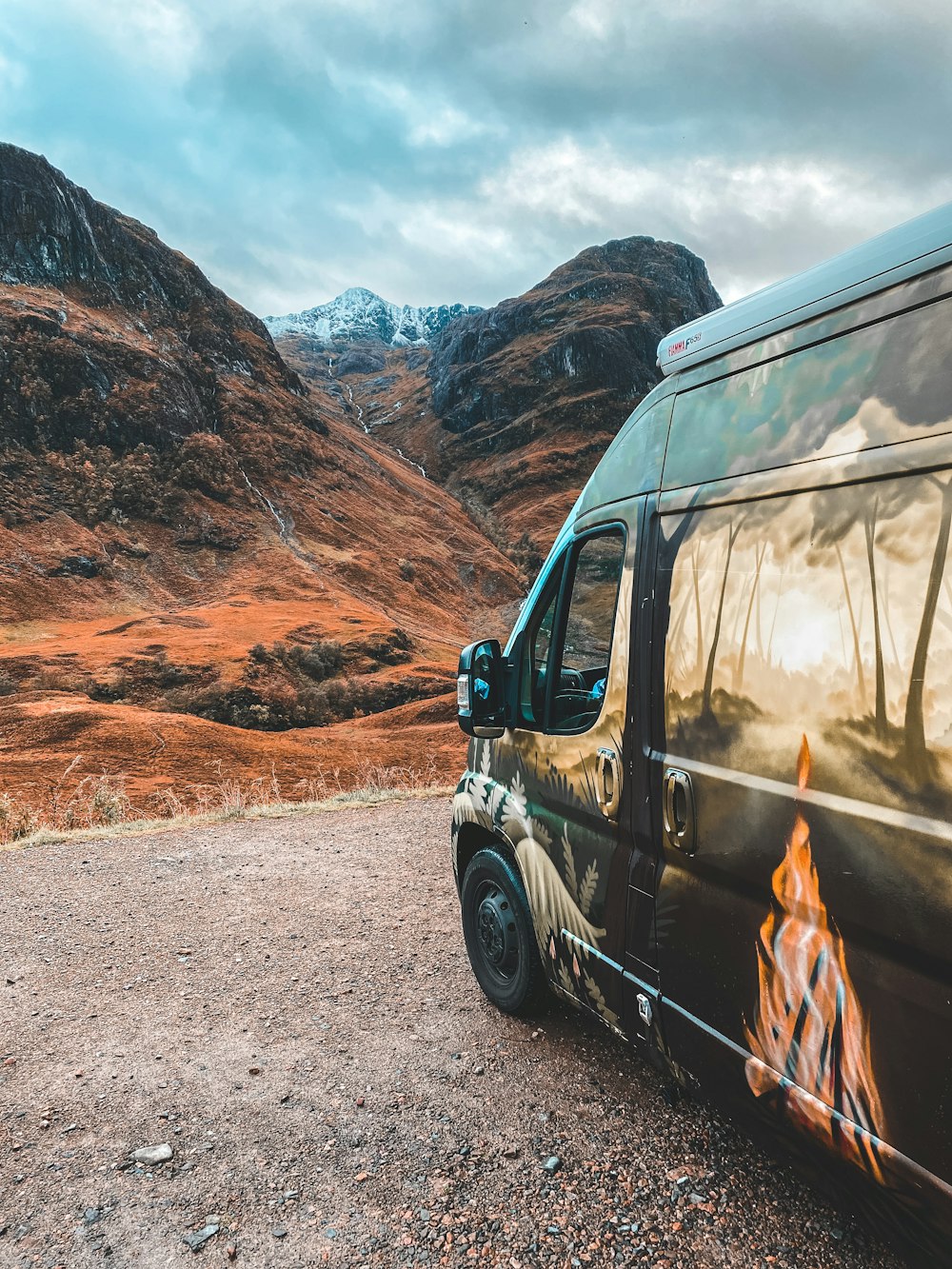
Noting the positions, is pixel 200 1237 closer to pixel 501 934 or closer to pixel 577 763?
pixel 501 934

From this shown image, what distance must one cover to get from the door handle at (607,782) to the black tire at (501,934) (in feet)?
3.23

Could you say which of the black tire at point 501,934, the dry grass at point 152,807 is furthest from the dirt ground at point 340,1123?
the dry grass at point 152,807

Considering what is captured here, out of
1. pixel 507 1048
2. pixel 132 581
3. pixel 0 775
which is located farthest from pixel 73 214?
pixel 507 1048

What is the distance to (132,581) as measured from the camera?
42.2 metres

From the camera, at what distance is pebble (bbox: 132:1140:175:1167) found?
2791 millimetres

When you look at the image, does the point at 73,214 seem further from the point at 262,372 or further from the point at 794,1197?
the point at 794,1197

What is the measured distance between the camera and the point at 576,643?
309cm

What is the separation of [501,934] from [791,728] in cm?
219

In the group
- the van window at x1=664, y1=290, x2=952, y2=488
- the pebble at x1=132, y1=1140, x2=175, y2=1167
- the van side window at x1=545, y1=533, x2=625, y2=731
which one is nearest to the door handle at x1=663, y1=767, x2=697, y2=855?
the van side window at x1=545, y1=533, x2=625, y2=731

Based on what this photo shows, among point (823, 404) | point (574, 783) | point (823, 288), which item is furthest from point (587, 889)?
point (823, 288)

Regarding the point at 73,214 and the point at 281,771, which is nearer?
the point at 281,771

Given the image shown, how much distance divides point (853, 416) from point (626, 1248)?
8.15ft

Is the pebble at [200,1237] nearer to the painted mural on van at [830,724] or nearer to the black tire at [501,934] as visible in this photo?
the black tire at [501,934]

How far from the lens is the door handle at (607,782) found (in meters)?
2.50
